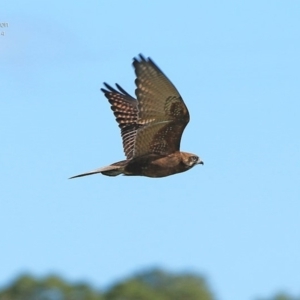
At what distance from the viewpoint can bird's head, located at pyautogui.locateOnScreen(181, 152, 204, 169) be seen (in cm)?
1644

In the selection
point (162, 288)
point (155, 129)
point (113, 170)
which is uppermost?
point (155, 129)

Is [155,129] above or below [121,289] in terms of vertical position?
above

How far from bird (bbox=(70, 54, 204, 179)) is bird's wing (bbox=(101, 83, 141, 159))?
56 centimetres

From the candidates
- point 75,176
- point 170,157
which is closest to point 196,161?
point 170,157

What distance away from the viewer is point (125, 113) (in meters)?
18.1

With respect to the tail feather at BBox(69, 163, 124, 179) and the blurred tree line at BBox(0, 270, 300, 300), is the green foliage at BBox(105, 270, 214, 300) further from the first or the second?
the tail feather at BBox(69, 163, 124, 179)

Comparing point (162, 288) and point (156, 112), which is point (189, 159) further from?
point (162, 288)

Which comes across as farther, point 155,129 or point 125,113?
point 125,113

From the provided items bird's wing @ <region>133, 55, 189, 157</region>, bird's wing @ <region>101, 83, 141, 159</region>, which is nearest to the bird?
bird's wing @ <region>133, 55, 189, 157</region>

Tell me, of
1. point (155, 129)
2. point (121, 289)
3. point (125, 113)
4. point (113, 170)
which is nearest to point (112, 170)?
point (113, 170)

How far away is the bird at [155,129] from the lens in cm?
1595

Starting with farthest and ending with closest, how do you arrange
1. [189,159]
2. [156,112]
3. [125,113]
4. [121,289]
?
1. [121,289]
2. [125,113]
3. [189,159]
4. [156,112]

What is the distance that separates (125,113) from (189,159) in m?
1.89

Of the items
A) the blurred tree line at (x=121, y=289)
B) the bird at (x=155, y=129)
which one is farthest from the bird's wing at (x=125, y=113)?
the blurred tree line at (x=121, y=289)
